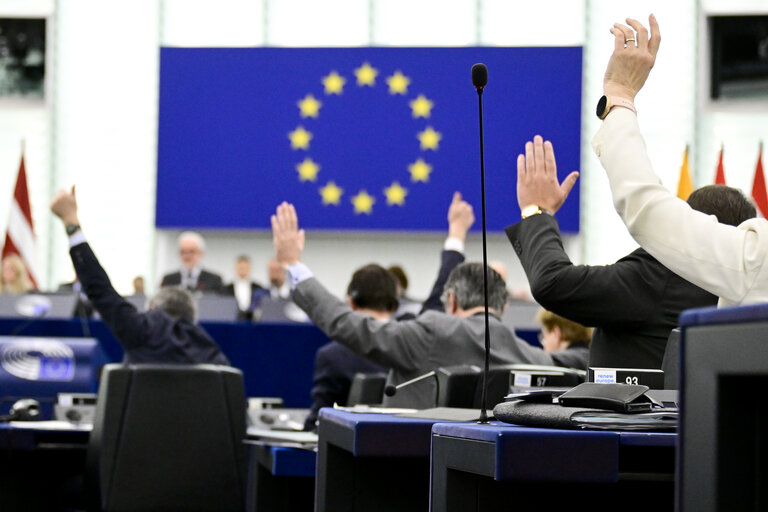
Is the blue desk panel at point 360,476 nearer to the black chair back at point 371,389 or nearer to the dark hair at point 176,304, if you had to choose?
the black chair back at point 371,389

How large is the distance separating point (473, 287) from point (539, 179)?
67.8 inches

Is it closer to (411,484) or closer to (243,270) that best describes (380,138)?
(243,270)

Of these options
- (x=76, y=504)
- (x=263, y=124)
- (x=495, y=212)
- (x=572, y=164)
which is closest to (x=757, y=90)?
(x=572, y=164)

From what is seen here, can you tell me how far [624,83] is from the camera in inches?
82.0

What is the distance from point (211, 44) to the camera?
1379cm

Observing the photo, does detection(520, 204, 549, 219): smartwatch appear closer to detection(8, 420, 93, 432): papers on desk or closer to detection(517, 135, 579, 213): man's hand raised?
detection(517, 135, 579, 213): man's hand raised

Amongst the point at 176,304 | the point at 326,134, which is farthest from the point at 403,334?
the point at 326,134

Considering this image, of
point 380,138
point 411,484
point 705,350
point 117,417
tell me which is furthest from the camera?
point 380,138

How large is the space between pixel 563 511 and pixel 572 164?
35.1ft

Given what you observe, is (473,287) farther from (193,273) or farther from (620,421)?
(193,273)

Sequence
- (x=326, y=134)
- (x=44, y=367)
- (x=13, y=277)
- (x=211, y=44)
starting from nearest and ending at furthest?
(x=44, y=367) < (x=13, y=277) < (x=326, y=134) < (x=211, y=44)

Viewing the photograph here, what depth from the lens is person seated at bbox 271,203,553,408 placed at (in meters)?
3.93

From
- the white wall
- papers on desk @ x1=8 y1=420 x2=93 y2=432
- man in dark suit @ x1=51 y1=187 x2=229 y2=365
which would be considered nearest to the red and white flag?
the white wall

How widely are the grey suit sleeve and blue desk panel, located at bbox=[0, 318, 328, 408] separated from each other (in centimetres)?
345
